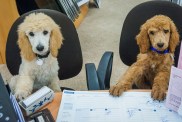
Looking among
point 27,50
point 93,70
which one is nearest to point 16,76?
point 27,50

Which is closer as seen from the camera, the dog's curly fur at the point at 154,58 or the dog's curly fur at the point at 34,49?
the dog's curly fur at the point at 154,58

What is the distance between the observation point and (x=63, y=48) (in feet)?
4.55

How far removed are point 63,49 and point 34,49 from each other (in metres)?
0.22

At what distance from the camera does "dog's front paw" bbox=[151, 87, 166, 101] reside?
1.00 meters

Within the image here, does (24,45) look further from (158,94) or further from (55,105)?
(158,94)

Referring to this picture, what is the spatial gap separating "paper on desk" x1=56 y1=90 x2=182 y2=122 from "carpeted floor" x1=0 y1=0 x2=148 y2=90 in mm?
1197

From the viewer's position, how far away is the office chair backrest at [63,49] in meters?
1.35

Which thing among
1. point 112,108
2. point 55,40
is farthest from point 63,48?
point 112,108

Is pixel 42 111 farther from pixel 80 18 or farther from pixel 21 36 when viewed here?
pixel 80 18

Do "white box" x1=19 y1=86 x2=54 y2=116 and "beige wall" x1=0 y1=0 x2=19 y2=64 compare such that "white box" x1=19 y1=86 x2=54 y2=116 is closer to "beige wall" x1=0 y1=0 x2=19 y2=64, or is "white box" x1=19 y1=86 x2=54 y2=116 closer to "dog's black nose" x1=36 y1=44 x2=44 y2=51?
"dog's black nose" x1=36 y1=44 x2=44 y2=51

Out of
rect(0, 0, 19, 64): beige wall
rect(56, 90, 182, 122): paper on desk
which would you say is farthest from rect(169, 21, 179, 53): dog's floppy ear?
rect(0, 0, 19, 64): beige wall

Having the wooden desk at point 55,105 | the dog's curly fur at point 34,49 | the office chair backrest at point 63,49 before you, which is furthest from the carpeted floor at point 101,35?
the wooden desk at point 55,105

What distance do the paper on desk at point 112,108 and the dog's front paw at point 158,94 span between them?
2 centimetres

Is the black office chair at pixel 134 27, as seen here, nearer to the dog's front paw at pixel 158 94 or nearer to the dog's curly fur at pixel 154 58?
the dog's curly fur at pixel 154 58
